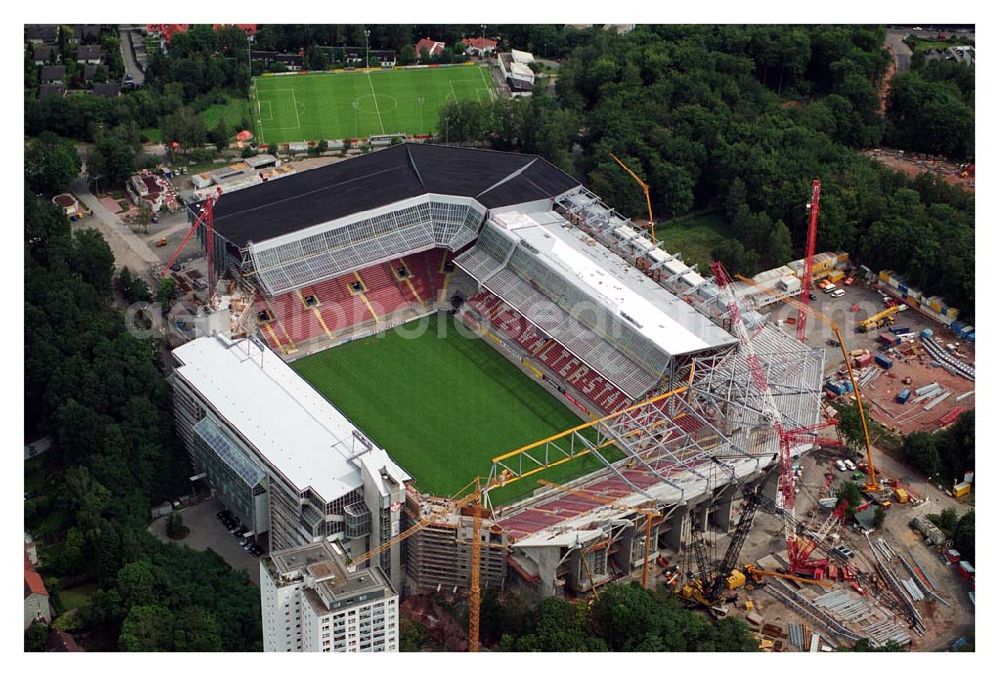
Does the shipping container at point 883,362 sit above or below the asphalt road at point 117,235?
below

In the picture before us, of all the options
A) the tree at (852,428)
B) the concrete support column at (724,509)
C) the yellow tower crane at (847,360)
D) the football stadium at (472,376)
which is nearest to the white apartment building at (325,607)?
the football stadium at (472,376)

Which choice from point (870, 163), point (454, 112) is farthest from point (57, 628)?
point (870, 163)

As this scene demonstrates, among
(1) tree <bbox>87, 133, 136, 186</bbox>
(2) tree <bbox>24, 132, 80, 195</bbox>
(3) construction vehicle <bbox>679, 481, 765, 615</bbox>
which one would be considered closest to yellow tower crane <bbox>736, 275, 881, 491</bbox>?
(3) construction vehicle <bbox>679, 481, 765, 615</bbox>

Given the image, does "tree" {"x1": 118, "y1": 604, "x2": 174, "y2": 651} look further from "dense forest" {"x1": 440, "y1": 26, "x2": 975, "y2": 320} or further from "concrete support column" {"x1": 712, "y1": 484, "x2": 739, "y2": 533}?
"dense forest" {"x1": 440, "y1": 26, "x2": 975, "y2": 320}

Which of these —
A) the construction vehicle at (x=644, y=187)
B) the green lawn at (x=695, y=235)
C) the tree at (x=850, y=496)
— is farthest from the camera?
the construction vehicle at (x=644, y=187)

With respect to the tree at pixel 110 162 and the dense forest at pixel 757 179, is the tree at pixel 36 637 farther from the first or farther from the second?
the dense forest at pixel 757 179

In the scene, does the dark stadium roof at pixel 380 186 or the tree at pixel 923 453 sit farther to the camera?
the dark stadium roof at pixel 380 186
